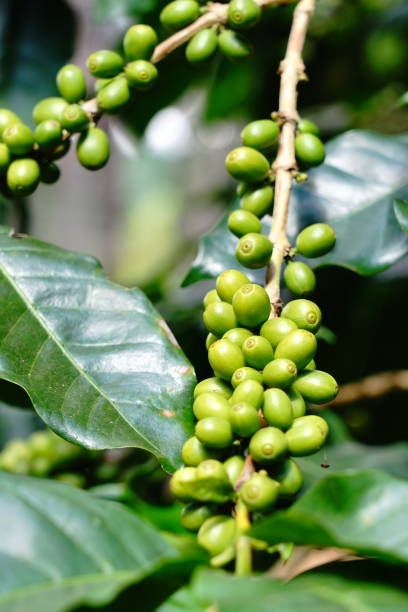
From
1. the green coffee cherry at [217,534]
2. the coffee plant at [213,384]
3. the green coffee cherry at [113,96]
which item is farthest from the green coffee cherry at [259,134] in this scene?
the green coffee cherry at [217,534]

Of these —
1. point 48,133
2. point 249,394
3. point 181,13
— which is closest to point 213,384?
point 249,394

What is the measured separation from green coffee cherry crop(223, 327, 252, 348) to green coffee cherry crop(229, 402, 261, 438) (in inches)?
5.0

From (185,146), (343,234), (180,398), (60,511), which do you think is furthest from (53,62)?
(185,146)

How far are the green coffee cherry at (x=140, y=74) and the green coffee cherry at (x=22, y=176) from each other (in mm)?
246

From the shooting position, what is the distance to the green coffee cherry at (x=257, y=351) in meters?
0.92

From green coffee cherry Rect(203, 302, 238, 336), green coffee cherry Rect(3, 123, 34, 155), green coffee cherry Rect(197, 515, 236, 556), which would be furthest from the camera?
green coffee cherry Rect(3, 123, 34, 155)

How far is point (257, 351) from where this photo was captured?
919 millimetres

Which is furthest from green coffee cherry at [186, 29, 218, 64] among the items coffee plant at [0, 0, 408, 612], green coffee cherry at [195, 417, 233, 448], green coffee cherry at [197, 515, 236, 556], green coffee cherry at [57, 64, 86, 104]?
green coffee cherry at [197, 515, 236, 556]

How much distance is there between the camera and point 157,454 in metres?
0.98

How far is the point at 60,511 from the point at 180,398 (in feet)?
1.01

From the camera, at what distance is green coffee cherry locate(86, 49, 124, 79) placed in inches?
50.4

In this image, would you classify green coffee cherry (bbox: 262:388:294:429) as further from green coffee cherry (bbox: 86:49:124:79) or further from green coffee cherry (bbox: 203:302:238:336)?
green coffee cherry (bbox: 86:49:124:79)

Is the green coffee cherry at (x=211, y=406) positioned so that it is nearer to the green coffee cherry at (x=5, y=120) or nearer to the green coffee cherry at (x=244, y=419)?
the green coffee cherry at (x=244, y=419)

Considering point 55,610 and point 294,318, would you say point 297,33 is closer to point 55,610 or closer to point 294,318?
point 294,318
